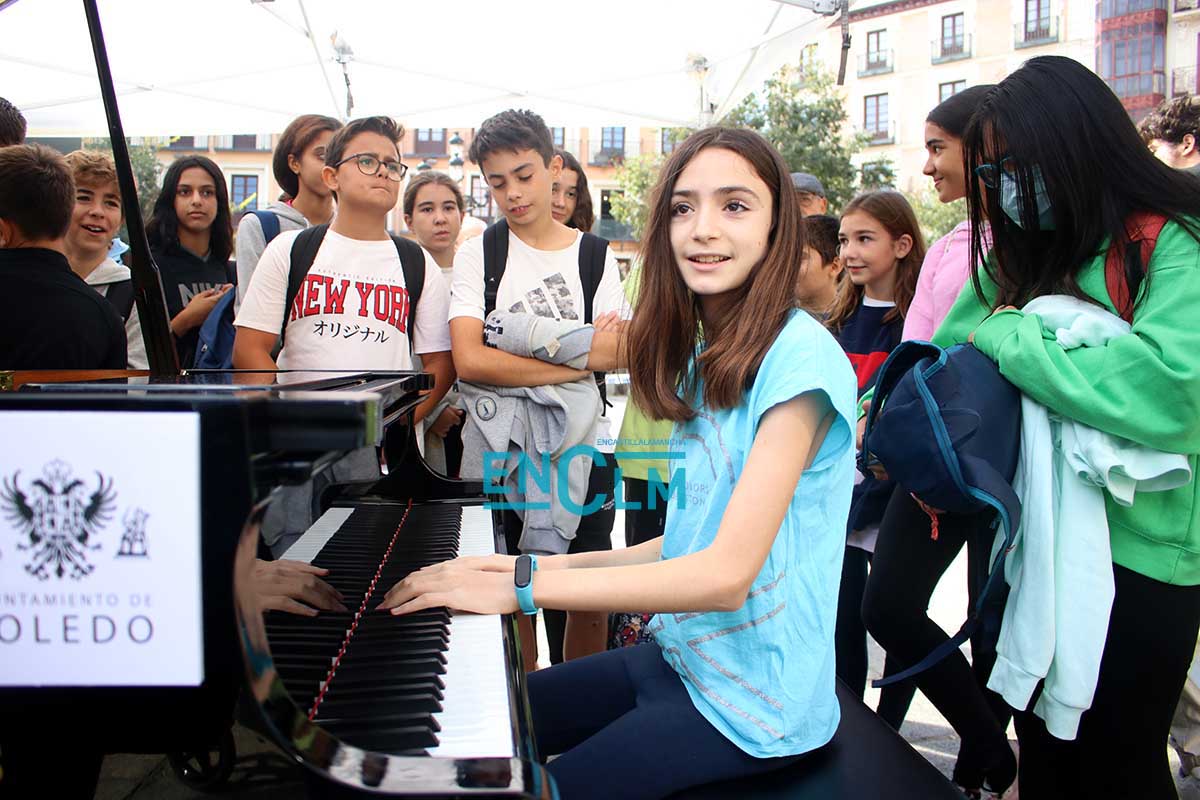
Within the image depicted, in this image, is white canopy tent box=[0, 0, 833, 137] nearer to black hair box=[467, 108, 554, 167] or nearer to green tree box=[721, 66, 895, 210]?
black hair box=[467, 108, 554, 167]

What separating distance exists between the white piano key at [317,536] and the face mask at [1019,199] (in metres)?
1.62

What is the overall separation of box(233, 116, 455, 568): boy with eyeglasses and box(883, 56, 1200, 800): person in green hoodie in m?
1.66

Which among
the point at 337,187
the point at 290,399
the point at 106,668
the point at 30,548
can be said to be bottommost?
the point at 106,668

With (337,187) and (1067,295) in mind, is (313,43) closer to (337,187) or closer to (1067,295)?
(337,187)

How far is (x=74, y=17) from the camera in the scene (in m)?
5.19

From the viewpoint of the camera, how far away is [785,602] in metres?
1.48

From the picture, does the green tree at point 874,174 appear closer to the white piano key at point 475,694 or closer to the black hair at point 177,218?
the black hair at point 177,218

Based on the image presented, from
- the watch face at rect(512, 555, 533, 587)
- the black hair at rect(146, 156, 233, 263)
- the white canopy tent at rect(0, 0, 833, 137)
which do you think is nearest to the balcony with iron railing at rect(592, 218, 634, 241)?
the white canopy tent at rect(0, 0, 833, 137)

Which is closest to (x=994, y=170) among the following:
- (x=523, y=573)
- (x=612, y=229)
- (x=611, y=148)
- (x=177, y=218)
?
(x=523, y=573)

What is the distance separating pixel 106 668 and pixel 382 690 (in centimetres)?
36

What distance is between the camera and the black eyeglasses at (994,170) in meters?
1.88

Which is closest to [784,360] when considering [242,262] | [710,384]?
[710,384]

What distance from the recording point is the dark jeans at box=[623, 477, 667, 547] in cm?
321

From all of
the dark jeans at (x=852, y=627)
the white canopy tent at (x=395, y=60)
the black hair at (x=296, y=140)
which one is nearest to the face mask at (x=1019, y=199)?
the dark jeans at (x=852, y=627)
